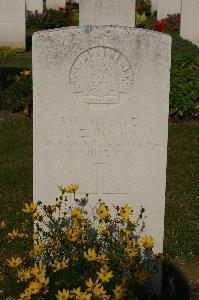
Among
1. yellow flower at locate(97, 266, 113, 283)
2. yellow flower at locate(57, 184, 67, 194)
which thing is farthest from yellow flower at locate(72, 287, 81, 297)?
yellow flower at locate(57, 184, 67, 194)

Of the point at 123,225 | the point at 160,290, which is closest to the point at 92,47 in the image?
the point at 123,225

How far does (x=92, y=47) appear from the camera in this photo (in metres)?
4.02

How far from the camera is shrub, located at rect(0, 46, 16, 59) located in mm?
15323

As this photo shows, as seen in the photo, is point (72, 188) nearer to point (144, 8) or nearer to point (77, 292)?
point (77, 292)

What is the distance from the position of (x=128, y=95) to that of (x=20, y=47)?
12335 mm

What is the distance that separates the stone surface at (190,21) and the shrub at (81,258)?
11961 millimetres

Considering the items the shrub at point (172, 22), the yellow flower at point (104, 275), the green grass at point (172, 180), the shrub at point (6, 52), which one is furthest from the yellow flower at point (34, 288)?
the shrub at point (172, 22)

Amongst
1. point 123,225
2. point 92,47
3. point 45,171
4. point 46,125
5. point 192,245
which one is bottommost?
point 192,245

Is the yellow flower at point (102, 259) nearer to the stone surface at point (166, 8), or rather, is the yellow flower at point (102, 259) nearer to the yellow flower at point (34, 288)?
the yellow flower at point (34, 288)

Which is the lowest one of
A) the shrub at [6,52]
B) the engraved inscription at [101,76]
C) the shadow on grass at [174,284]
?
the shadow on grass at [174,284]

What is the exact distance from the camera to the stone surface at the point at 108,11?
25.2ft

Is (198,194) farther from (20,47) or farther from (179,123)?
(20,47)

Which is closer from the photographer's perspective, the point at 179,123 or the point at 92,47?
the point at 92,47

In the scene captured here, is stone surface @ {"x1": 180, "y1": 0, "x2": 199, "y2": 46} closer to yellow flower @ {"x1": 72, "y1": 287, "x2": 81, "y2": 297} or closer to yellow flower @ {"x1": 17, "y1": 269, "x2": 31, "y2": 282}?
yellow flower @ {"x1": 17, "y1": 269, "x2": 31, "y2": 282}
